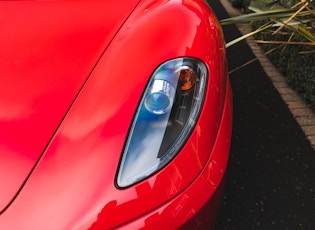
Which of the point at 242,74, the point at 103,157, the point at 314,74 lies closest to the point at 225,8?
the point at 242,74

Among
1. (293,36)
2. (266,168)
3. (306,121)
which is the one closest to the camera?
(266,168)

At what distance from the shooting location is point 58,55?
1.47 meters

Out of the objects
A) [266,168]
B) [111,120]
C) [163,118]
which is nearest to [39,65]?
[111,120]

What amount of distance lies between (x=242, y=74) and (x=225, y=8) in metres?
1.78

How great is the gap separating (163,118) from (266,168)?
1.15m

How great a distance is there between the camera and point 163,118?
51.5 inches

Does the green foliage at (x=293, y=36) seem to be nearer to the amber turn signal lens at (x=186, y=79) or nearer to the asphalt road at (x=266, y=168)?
the asphalt road at (x=266, y=168)

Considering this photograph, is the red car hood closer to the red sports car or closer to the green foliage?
the red sports car

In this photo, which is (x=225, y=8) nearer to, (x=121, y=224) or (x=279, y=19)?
(x=279, y=19)

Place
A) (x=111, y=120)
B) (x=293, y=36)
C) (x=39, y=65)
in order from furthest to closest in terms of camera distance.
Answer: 1. (x=293, y=36)
2. (x=39, y=65)
3. (x=111, y=120)

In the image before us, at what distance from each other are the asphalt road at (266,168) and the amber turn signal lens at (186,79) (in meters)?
0.84

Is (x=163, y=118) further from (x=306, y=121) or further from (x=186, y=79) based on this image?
(x=306, y=121)

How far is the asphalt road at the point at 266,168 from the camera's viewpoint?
195cm

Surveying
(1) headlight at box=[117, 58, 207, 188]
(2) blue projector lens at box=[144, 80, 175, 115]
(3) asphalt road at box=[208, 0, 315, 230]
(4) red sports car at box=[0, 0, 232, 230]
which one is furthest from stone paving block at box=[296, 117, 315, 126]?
(2) blue projector lens at box=[144, 80, 175, 115]
